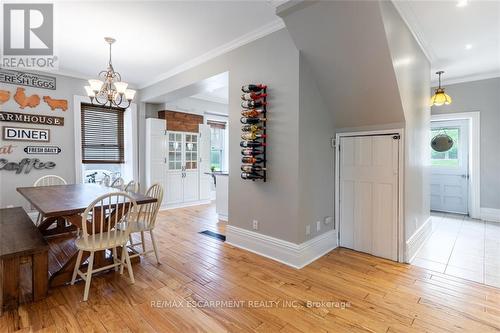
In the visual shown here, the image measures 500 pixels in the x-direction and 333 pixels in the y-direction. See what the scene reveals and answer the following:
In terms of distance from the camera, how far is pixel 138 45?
3.55m

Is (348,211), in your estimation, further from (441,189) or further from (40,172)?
(40,172)

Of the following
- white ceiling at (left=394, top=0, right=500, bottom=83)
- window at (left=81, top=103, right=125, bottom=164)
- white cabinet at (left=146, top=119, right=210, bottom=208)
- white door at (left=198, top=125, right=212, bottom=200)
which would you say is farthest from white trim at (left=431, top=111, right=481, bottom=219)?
window at (left=81, top=103, right=125, bottom=164)

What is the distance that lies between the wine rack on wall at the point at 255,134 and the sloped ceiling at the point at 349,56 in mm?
684

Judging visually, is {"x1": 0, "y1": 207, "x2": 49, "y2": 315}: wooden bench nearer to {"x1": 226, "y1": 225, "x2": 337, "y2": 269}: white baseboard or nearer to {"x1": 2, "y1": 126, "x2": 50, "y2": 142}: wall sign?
{"x1": 226, "y1": 225, "x2": 337, "y2": 269}: white baseboard

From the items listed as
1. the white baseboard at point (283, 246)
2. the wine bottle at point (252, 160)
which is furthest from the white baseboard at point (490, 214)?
the wine bottle at point (252, 160)

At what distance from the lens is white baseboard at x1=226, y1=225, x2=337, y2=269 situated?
283 centimetres

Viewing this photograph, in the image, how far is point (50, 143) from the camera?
4.52m

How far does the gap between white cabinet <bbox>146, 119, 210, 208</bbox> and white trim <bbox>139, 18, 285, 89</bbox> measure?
1347 mm

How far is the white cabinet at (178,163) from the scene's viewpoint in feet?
18.3

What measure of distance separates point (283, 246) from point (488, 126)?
183 inches

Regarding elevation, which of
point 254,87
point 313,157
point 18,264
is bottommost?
point 18,264

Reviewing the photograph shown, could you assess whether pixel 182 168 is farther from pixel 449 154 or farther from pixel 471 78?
pixel 471 78

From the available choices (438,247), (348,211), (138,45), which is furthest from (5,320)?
(438,247)

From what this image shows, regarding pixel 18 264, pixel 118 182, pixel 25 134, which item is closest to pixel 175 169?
pixel 118 182
